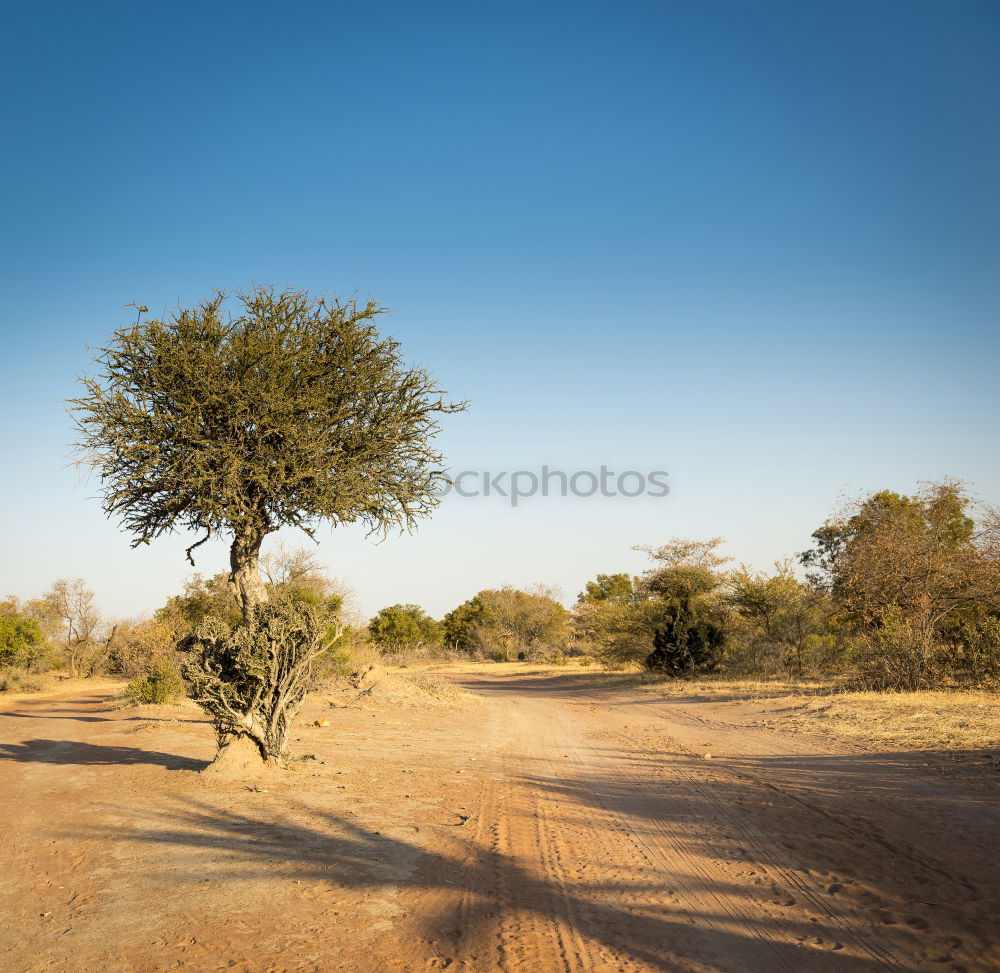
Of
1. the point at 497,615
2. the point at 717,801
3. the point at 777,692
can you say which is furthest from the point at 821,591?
the point at 497,615

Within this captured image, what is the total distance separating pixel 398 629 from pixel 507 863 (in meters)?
43.5

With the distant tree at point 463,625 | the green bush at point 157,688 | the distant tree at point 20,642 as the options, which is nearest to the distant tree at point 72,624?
the distant tree at point 20,642

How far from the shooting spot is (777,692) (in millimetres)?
18453

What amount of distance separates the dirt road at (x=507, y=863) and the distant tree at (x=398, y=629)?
36.3 meters

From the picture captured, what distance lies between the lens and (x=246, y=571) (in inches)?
390

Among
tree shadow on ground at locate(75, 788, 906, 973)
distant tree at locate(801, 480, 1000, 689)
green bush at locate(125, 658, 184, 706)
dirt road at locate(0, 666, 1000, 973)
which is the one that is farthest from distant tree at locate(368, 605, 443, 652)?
tree shadow on ground at locate(75, 788, 906, 973)

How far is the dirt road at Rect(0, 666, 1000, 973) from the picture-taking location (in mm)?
4043

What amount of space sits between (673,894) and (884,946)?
1.39 metres

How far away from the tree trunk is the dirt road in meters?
2.49

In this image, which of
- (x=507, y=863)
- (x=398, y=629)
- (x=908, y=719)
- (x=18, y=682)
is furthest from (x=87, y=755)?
(x=398, y=629)

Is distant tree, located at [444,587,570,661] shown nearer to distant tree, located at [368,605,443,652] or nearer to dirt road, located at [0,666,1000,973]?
distant tree, located at [368,605,443,652]

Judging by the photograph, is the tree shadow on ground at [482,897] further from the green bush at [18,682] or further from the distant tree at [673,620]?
the green bush at [18,682]

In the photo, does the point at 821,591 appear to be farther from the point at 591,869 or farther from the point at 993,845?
the point at 591,869

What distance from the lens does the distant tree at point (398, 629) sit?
153 ft
